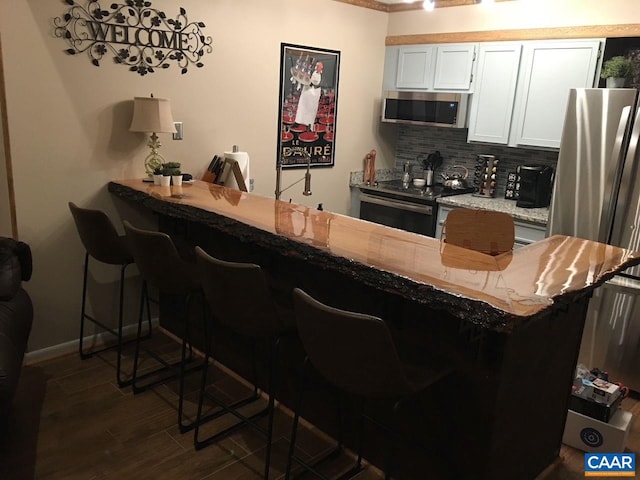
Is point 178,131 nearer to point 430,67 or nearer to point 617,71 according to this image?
point 430,67

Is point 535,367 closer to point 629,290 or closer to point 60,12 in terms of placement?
point 629,290

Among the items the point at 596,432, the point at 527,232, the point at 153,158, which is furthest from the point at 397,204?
the point at 596,432

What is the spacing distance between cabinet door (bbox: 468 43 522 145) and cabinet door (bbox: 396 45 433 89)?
1.55 ft

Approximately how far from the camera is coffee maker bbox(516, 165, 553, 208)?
4117mm

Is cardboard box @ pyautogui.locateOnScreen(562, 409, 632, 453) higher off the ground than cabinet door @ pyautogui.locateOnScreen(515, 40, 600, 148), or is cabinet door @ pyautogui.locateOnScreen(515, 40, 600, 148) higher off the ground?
cabinet door @ pyautogui.locateOnScreen(515, 40, 600, 148)

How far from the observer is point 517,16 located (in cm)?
414

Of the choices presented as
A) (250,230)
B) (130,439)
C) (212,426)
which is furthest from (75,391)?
(250,230)

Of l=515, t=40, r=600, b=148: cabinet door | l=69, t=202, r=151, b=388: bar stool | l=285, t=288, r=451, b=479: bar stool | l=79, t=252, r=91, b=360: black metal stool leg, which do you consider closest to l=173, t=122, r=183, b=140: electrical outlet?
l=69, t=202, r=151, b=388: bar stool

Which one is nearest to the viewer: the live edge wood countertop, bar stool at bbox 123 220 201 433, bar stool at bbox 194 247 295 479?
the live edge wood countertop

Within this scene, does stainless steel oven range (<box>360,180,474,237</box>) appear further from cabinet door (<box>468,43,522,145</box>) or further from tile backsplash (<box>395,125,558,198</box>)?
cabinet door (<box>468,43,522,145</box>)

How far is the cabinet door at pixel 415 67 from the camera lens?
4.63 meters

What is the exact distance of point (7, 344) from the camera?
239cm

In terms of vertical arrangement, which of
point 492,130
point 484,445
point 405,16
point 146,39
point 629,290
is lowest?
point 484,445

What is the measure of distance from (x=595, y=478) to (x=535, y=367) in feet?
2.98
